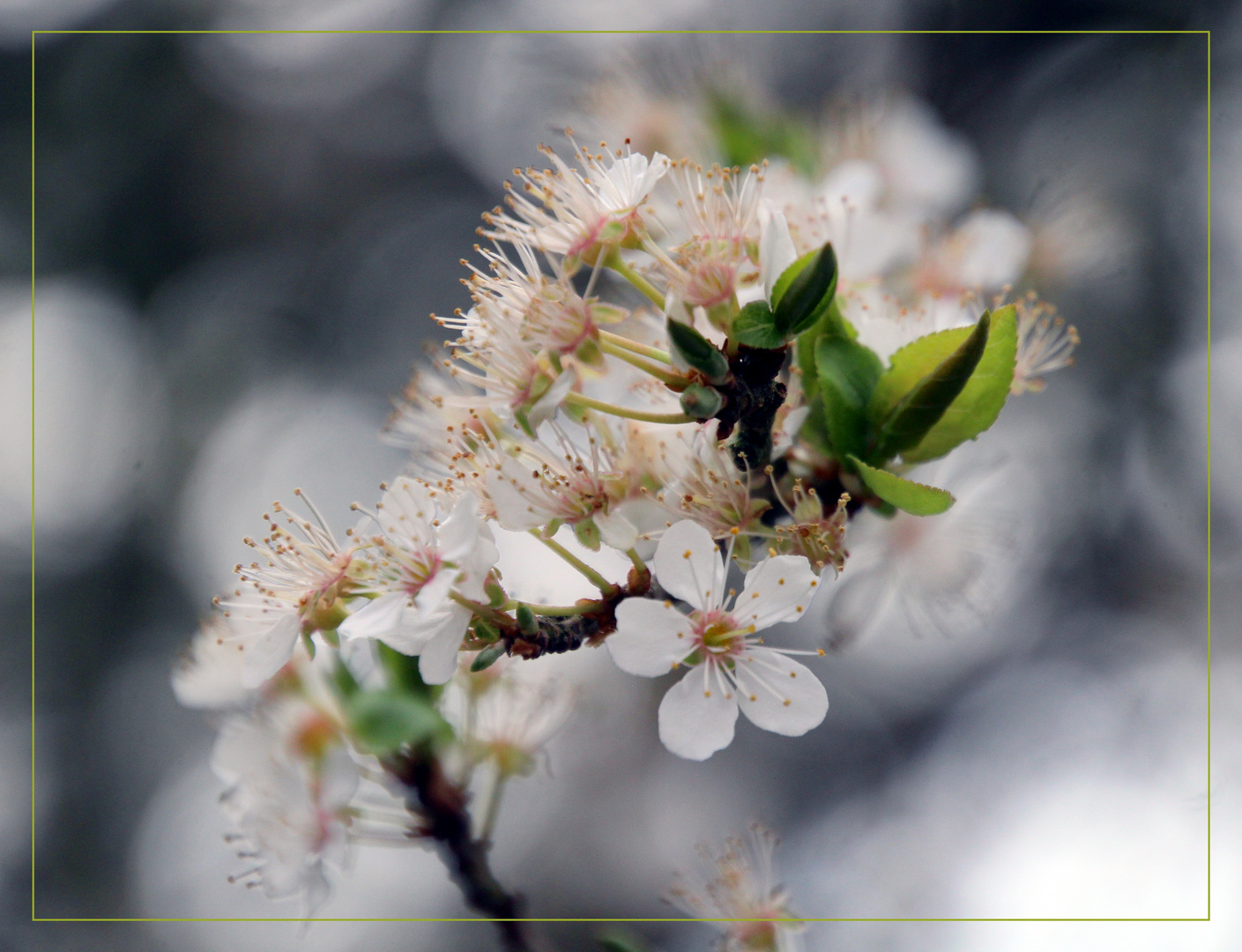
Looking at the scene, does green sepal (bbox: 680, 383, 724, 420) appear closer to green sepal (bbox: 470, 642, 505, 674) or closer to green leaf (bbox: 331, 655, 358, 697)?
green sepal (bbox: 470, 642, 505, 674)

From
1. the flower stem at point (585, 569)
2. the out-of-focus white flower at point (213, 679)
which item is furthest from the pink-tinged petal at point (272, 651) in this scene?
the out-of-focus white flower at point (213, 679)

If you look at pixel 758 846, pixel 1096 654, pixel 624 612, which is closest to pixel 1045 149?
pixel 1096 654

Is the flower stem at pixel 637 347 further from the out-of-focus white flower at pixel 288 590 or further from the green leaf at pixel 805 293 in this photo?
the out-of-focus white flower at pixel 288 590

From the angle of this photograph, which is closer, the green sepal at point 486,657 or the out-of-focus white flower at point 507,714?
the green sepal at point 486,657

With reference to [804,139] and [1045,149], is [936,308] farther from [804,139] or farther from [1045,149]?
[1045,149]

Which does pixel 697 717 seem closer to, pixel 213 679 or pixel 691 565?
pixel 691 565

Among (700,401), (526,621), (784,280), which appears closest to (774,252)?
(784,280)

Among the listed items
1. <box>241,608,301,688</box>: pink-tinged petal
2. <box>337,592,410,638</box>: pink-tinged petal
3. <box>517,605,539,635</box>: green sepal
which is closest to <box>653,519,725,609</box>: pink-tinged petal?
<box>517,605,539,635</box>: green sepal

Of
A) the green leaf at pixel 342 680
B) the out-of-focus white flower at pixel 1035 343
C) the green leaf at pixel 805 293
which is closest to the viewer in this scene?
the green leaf at pixel 805 293
